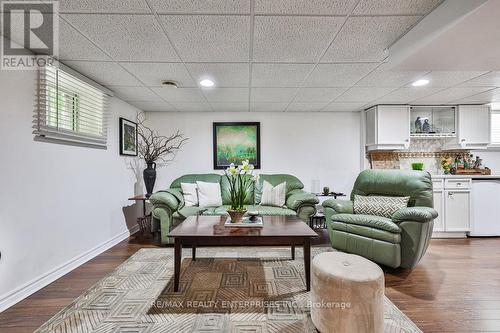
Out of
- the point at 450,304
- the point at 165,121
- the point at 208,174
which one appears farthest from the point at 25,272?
the point at 450,304

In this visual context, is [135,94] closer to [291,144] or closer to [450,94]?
[291,144]

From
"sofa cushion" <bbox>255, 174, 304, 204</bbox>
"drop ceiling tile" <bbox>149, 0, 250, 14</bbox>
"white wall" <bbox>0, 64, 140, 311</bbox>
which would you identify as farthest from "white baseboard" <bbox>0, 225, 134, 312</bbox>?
"drop ceiling tile" <bbox>149, 0, 250, 14</bbox>

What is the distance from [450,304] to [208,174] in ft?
11.7

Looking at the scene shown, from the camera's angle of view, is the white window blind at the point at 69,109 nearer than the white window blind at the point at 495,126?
Yes

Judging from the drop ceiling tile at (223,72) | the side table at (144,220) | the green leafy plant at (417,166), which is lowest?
the side table at (144,220)

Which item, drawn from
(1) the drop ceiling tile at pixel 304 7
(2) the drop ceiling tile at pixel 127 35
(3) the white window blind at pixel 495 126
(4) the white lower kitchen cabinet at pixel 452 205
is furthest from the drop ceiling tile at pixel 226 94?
(3) the white window blind at pixel 495 126

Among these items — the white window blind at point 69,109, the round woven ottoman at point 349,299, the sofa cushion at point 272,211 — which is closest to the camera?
the round woven ottoman at point 349,299

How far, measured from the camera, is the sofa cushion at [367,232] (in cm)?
254

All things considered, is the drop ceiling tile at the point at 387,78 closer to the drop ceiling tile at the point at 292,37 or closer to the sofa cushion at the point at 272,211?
the drop ceiling tile at the point at 292,37

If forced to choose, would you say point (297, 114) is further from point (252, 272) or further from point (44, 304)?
point (44, 304)

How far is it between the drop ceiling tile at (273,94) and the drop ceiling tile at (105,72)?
5.19 ft

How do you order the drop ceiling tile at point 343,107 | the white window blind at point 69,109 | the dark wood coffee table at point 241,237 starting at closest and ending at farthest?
the dark wood coffee table at point 241,237
the white window blind at point 69,109
the drop ceiling tile at point 343,107

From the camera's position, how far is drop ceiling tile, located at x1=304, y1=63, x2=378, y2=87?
8.31 ft

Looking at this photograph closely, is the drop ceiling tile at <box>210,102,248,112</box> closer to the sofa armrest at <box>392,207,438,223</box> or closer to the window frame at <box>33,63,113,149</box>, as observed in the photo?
the window frame at <box>33,63,113,149</box>
